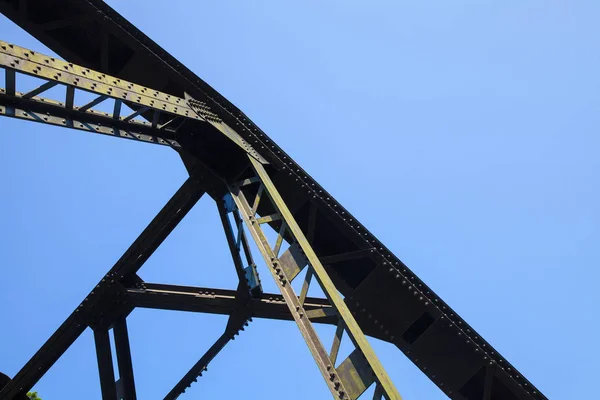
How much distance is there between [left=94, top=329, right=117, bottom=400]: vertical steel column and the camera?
9.88 m

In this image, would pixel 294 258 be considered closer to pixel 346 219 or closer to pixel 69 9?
pixel 346 219

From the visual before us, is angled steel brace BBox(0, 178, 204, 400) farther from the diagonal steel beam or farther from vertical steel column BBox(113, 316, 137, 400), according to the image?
the diagonal steel beam

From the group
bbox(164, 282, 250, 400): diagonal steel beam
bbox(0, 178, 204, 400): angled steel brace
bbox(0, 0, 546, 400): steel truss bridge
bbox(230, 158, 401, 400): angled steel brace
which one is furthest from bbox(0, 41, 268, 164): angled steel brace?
bbox(164, 282, 250, 400): diagonal steel beam

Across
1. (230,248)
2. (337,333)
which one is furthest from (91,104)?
(337,333)

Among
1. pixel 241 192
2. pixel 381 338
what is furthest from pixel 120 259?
pixel 381 338

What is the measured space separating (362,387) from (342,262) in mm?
4104

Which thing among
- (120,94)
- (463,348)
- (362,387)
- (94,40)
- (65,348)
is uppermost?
(94,40)

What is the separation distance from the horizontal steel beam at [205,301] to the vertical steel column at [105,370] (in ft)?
2.69

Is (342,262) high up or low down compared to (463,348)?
up

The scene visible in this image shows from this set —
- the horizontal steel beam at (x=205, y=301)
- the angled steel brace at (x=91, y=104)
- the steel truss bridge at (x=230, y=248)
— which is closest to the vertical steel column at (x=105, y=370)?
the steel truss bridge at (x=230, y=248)

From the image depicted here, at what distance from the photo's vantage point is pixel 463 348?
10062 millimetres

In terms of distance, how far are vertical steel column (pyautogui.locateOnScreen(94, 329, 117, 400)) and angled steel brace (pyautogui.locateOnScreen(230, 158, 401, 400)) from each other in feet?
11.5

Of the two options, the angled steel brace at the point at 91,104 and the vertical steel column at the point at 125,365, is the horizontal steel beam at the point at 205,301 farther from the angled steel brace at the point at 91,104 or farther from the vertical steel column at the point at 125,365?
the angled steel brace at the point at 91,104

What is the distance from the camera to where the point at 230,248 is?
9820 millimetres
